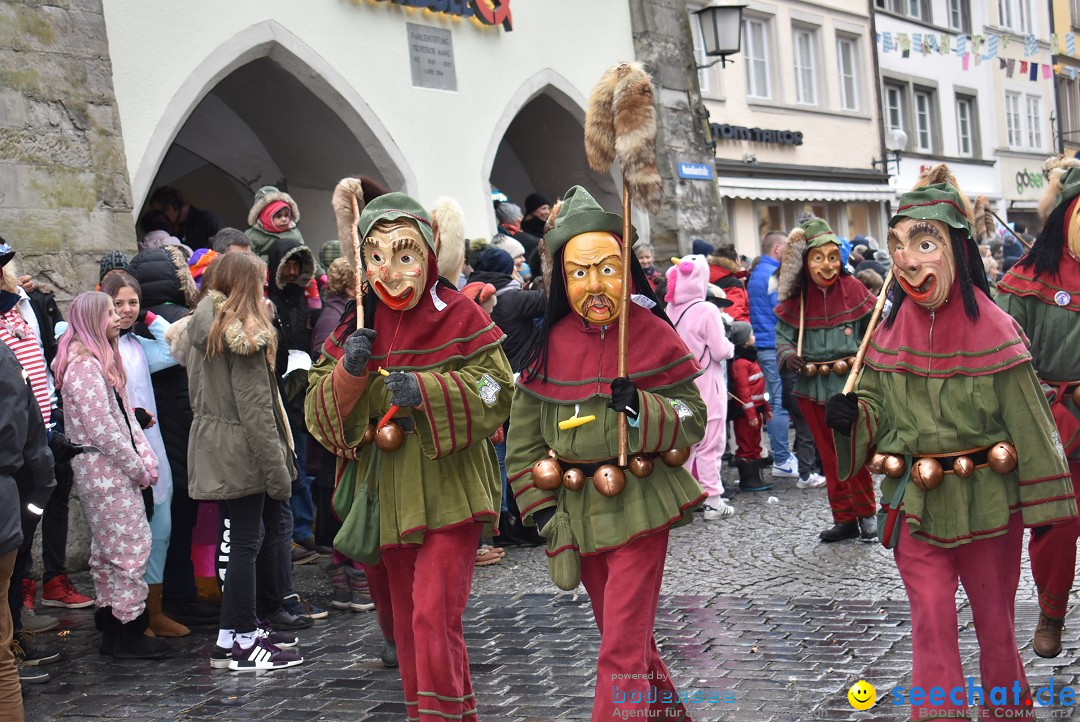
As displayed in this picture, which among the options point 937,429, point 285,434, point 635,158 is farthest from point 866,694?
point 285,434

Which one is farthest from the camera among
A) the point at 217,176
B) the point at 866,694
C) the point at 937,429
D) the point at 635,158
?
the point at 217,176

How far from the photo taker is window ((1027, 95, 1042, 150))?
3197 centimetres

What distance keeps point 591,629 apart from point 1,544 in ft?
9.19

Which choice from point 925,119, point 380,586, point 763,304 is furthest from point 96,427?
point 925,119

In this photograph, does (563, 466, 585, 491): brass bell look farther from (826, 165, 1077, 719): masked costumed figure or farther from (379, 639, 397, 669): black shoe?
(379, 639, 397, 669): black shoe

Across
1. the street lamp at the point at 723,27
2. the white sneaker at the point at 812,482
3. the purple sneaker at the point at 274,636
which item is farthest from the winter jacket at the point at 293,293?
the street lamp at the point at 723,27

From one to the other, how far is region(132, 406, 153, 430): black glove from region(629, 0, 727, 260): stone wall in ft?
30.0

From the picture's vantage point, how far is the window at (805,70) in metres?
22.5

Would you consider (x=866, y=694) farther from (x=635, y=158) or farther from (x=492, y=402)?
(x=635, y=158)

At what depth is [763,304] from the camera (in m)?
11.0

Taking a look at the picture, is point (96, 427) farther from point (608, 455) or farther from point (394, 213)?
point (608, 455)

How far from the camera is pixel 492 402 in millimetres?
4500

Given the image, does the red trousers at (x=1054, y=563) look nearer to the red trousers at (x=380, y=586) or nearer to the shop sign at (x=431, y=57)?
the red trousers at (x=380, y=586)

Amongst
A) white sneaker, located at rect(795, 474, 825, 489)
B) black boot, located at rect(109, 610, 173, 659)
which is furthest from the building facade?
black boot, located at rect(109, 610, 173, 659)
